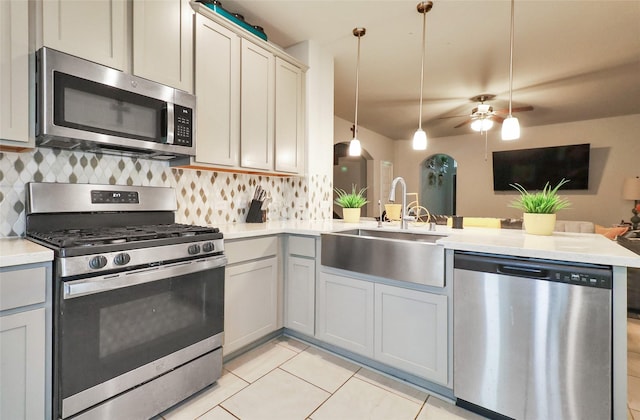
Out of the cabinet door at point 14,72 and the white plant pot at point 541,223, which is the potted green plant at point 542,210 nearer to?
the white plant pot at point 541,223

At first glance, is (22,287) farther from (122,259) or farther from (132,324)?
(132,324)

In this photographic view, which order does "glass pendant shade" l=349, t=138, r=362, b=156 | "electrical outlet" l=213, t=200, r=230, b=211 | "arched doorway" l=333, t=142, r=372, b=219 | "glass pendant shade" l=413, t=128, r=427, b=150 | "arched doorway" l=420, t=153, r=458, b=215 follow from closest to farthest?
"glass pendant shade" l=413, t=128, r=427, b=150
"electrical outlet" l=213, t=200, r=230, b=211
"glass pendant shade" l=349, t=138, r=362, b=156
"arched doorway" l=333, t=142, r=372, b=219
"arched doorway" l=420, t=153, r=458, b=215

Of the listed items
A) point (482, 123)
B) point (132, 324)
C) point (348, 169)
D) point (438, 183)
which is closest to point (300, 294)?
point (132, 324)

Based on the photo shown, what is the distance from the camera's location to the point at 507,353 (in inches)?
57.4

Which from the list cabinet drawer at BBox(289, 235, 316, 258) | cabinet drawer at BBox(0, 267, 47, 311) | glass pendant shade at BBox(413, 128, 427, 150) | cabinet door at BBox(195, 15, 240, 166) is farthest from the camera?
glass pendant shade at BBox(413, 128, 427, 150)

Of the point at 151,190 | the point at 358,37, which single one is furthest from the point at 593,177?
the point at 151,190

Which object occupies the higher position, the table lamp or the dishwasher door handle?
the table lamp

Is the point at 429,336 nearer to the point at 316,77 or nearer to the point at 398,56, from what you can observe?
the point at 316,77

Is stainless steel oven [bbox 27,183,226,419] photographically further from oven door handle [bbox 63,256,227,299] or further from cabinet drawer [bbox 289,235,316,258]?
cabinet drawer [bbox 289,235,316,258]

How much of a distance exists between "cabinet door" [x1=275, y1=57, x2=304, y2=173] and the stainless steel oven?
3.84 ft

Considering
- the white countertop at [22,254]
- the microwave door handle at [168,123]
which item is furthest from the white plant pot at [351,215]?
the white countertop at [22,254]

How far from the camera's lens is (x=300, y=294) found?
2316 millimetres

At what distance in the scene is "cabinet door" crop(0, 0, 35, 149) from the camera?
4.33 ft

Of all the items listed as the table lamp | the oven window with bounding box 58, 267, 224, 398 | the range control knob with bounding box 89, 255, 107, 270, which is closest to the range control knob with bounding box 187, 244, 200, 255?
the oven window with bounding box 58, 267, 224, 398
